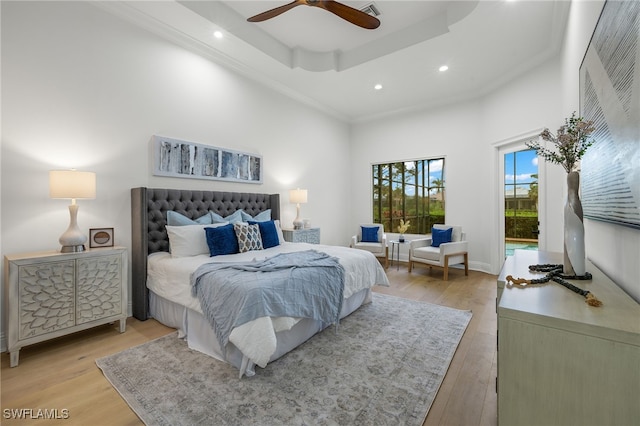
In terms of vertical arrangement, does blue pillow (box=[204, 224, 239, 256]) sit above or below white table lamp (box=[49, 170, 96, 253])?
below

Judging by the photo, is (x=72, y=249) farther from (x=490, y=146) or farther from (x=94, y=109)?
(x=490, y=146)

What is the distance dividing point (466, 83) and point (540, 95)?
1.18 m

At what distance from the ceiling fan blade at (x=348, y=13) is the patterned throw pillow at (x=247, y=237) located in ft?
7.90

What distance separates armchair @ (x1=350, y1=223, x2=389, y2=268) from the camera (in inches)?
208

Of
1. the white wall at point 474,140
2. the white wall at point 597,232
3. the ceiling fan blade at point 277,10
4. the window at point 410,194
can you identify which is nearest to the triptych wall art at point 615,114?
the white wall at point 597,232

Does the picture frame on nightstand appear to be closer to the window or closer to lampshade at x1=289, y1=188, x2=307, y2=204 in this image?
lampshade at x1=289, y1=188, x2=307, y2=204

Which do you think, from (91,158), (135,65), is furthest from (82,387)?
(135,65)

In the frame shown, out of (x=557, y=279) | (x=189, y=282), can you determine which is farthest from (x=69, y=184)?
(x=557, y=279)

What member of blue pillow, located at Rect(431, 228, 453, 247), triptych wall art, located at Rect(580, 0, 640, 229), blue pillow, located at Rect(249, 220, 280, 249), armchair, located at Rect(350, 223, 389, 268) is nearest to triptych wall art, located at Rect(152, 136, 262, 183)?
blue pillow, located at Rect(249, 220, 280, 249)

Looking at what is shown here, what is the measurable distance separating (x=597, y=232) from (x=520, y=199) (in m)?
3.07

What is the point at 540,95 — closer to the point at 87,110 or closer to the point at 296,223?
the point at 296,223

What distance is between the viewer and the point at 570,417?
925 millimetres

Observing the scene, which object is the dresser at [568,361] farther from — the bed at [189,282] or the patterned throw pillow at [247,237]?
the patterned throw pillow at [247,237]

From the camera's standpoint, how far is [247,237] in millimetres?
3299
